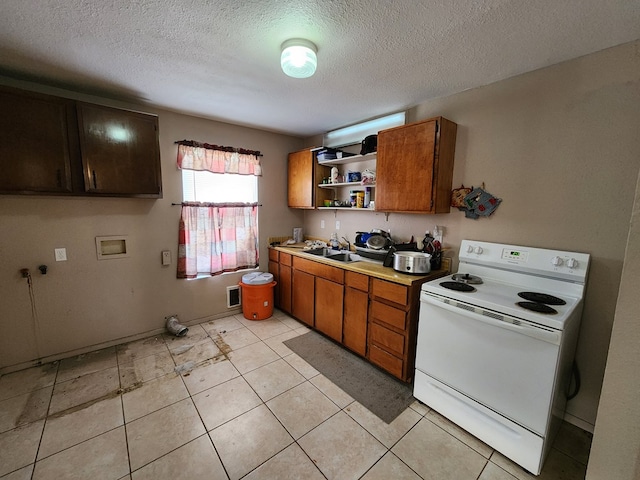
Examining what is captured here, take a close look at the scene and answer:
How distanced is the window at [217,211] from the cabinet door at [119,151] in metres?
0.41

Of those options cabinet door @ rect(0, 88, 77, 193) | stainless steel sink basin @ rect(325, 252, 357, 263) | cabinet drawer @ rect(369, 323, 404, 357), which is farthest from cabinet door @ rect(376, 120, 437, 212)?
cabinet door @ rect(0, 88, 77, 193)

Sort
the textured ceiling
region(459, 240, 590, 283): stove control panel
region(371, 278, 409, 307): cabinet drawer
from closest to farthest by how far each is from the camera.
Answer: the textured ceiling < region(459, 240, 590, 283): stove control panel < region(371, 278, 409, 307): cabinet drawer

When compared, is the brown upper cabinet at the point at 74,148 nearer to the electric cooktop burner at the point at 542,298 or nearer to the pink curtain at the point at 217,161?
the pink curtain at the point at 217,161

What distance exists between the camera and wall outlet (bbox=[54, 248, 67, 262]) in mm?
2383

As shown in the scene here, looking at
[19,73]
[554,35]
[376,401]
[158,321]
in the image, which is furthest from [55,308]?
[554,35]

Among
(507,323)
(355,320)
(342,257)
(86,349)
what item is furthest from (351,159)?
(86,349)

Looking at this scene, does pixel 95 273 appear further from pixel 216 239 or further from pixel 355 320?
pixel 355 320

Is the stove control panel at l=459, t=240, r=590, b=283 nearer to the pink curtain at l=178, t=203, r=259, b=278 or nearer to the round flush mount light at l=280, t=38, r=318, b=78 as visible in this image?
the round flush mount light at l=280, t=38, r=318, b=78

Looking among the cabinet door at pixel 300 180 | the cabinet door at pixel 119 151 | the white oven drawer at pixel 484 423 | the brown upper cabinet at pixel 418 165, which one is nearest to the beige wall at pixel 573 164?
the brown upper cabinet at pixel 418 165

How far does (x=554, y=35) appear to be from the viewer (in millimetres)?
1490

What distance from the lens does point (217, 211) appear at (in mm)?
3221

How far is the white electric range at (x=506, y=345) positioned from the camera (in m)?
1.44

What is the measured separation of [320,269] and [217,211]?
57.2 inches

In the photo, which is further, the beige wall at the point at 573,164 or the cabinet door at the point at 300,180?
the cabinet door at the point at 300,180
